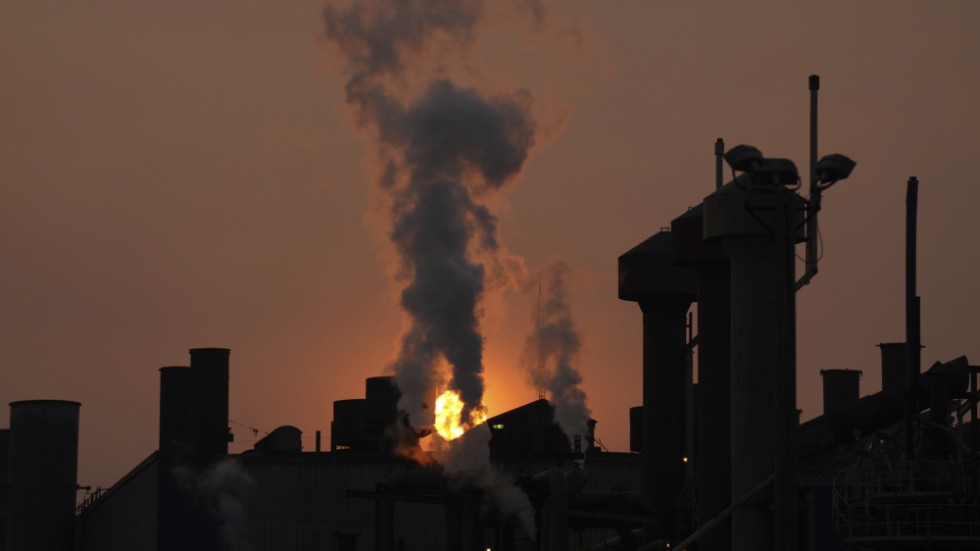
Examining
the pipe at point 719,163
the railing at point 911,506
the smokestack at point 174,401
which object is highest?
the pipe at point 719,163

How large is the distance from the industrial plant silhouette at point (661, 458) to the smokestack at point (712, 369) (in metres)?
0.07

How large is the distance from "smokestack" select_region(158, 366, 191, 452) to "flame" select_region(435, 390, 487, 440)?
27.8 meters

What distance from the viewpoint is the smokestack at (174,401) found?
307 ft

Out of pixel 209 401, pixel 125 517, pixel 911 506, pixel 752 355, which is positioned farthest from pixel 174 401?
pixel 911 506

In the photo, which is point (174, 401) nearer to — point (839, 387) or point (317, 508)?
point (317, 508)

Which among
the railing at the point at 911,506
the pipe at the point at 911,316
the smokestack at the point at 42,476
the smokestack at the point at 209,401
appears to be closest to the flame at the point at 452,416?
the pipe at the point at 911,316

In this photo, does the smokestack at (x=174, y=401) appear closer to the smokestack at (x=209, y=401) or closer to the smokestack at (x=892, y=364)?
the smokestack at (x=209, y=401)

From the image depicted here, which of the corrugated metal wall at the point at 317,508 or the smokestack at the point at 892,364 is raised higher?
the smokestack at the point at 892,364

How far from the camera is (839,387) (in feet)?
317

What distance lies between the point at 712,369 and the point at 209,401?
1336 inches

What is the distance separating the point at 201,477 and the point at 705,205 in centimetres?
3795

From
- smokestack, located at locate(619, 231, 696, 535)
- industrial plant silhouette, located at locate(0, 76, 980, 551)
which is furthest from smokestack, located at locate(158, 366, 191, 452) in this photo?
smokestack, located at locate(619, 231, 696, 535)

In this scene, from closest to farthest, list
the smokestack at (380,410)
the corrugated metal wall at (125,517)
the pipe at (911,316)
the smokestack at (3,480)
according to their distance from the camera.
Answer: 1. the pipe at (911,316)
2. the corrugated metal wall at (125,517)
3. the smokestack at (380,410)
4. the smokestack at (3,480)

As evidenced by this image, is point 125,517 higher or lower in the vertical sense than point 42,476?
lower
